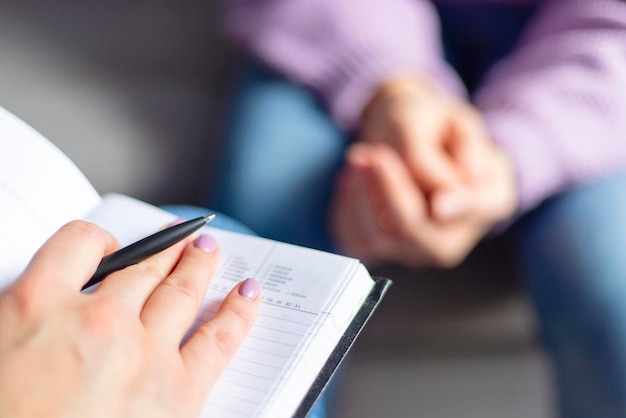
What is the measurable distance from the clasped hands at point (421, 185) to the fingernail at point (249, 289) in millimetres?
255

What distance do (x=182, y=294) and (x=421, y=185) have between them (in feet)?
1.07

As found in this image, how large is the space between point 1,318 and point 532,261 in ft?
1.57

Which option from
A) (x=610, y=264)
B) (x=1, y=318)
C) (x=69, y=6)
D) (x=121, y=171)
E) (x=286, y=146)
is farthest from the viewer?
(x=69, y=6)

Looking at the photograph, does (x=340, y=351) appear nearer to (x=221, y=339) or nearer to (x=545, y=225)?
(x=221, y=339)

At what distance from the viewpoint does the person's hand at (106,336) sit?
27cm

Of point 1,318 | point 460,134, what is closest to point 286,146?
point 460,134

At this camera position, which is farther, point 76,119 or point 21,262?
point 76,119

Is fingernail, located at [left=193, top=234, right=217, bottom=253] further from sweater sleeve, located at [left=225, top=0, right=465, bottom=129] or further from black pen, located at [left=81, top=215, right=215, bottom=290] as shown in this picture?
sweater sleeve, located at [left=225, top=0, right=465, bottom=129]

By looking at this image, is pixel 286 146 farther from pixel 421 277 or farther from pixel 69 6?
pixel 69 6

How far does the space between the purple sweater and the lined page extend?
315mm

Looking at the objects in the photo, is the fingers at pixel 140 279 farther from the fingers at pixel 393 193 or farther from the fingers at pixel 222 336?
the fingers at pixel 393 193

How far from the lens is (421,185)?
605 mm

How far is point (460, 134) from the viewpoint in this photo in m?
0.61

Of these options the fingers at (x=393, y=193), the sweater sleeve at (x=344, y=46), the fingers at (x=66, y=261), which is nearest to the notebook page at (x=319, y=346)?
the fingers at (x=66, y=261)
